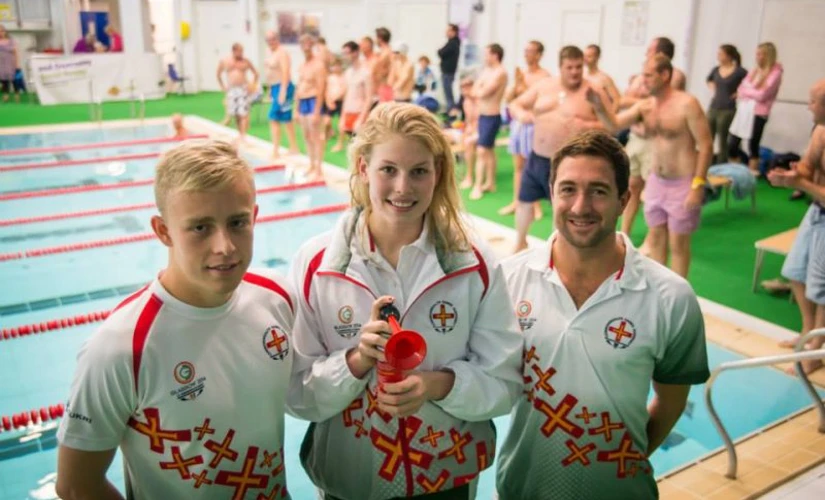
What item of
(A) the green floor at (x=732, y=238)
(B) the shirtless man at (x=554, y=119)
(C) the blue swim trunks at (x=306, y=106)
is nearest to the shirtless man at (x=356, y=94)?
(C) the blue swim trunks at (x=306, y=106)

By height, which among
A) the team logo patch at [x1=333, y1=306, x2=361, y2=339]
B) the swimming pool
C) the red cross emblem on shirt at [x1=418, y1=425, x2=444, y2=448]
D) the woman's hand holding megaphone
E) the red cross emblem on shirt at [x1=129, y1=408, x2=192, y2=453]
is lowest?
the swimming pool

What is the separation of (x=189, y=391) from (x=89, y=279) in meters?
5.52

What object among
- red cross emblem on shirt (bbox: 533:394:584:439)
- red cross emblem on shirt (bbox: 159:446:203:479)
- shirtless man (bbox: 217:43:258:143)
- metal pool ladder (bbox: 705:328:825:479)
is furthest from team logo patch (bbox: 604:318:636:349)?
shirtless man (bbox: 217:43:258:143)

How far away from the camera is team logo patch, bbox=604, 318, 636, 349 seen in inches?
82.3

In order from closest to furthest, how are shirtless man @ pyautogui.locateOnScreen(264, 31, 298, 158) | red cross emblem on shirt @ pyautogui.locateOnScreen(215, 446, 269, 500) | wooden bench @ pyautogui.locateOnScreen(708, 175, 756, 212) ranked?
red cross emblem on shirt @ pyautogui.locateOnScreen(215, 446, 269, 500) < wooden bench @ pyautogui.locateOnScreen(708, 175, 756, 212) < shirtless man @ pyautogui.locateOnScreen(264, 31, 298, 158)

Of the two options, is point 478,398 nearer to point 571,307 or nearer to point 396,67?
point 571,307

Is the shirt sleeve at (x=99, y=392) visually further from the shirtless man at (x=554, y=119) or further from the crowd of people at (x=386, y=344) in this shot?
the shirtless man at (x=554, y=119)

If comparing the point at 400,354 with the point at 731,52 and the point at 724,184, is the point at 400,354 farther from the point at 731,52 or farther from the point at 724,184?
the point at 731,52

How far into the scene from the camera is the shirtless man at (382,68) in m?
11.0

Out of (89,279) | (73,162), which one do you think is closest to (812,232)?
(89,279)

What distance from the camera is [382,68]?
36.5 feet

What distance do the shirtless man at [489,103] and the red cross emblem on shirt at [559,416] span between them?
7287 millimetres

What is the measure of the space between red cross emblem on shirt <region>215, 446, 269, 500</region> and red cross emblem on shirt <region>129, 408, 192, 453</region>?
0.17 metres

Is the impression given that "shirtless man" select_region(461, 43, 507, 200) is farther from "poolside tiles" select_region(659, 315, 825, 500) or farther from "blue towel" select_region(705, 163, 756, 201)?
"poolside tiles" select_region(659, 315, 825, 500)
